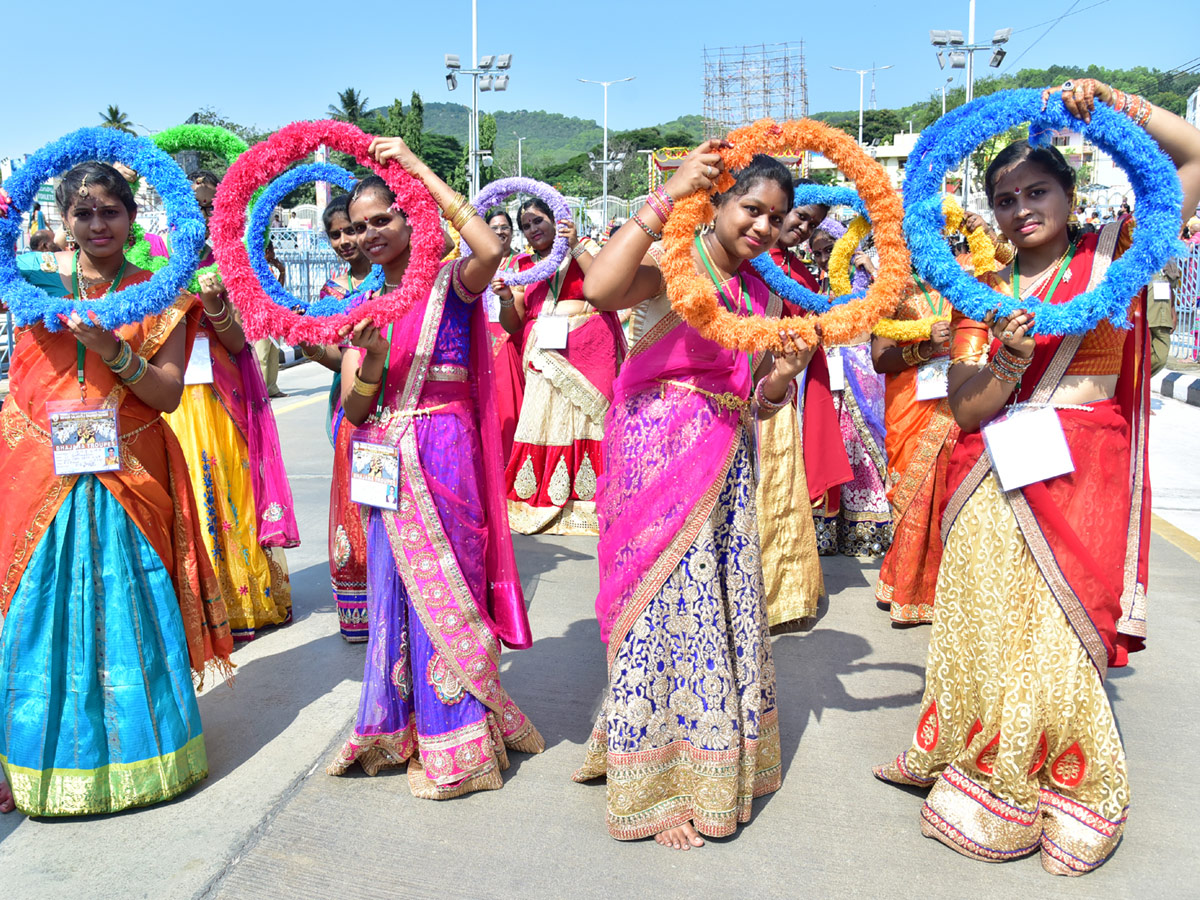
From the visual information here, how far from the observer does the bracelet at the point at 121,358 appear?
2.85m

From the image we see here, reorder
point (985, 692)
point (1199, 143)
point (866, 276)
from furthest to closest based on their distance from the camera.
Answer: point (866, 276)
point (985, 692)
point (1199, 143)

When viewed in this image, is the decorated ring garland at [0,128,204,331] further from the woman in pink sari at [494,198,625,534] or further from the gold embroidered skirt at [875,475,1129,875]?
the woman in pink sari at [494,198,625,534]

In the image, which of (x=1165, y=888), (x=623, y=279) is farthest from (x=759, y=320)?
(x=1165, y=888)

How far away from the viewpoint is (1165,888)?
260 centimetres

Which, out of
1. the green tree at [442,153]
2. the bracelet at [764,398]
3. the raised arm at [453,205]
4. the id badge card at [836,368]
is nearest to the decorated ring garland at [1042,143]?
the bracelet at [764,398]

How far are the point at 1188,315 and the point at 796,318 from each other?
48.7 feet

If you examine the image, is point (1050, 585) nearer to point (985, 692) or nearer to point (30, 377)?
point (985, 692)

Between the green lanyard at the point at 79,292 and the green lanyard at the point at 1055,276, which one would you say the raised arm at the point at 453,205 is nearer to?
the green lanyard at the point at 79,292

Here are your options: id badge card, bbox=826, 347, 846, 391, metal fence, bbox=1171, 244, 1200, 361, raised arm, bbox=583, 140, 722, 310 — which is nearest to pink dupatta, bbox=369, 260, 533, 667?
raised arm, bbox=583, 140, 722, 310

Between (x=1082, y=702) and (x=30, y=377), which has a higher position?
(x=30, y=377)

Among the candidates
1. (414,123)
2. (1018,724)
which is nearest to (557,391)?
(1018,724)

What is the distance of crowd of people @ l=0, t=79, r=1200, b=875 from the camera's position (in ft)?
8.85

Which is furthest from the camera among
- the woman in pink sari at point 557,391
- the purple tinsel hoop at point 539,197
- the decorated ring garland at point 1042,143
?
the woman in pink sari at point 557,391

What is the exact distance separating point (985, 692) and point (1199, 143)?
1656 millimetres
